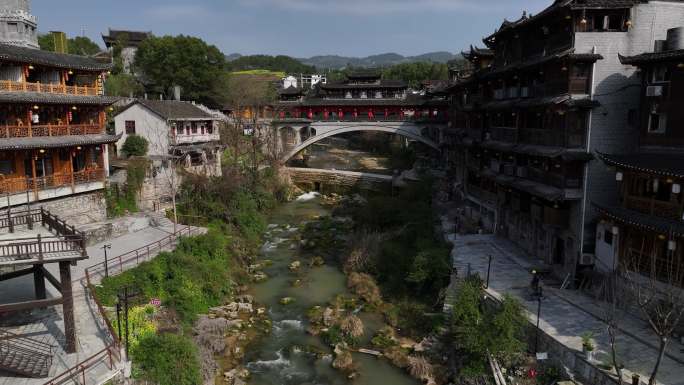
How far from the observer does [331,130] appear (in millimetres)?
67125

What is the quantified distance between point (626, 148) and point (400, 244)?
15.0 metres

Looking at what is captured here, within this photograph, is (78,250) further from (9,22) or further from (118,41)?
(118,41)

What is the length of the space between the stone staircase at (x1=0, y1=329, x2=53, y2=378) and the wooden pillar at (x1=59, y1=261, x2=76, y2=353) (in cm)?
72

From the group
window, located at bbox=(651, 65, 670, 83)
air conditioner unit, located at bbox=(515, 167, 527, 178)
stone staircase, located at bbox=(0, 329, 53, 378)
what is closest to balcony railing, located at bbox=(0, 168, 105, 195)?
stone staircase, located at bbox=(0, 329, 53, 378)

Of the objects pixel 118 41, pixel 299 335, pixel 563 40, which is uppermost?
pixel 118 41

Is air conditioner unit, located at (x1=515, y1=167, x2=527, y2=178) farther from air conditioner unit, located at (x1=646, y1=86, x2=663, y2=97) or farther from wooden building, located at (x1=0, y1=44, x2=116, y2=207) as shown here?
wooden building, located at (x1=0, y1=44, x2=116, y2=207)

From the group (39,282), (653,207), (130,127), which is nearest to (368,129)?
(130,127)

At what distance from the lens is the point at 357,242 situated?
34375 millimetres

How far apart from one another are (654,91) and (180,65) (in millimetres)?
65318

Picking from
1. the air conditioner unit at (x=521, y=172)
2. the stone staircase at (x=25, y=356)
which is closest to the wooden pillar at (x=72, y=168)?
the stone staircase at (x=25, y=356)

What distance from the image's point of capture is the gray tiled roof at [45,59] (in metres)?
27.2

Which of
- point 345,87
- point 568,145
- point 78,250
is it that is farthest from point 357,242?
point 345,87

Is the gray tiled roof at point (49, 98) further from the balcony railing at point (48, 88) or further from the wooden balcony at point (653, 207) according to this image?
the wooden balcony at point (653, 207)

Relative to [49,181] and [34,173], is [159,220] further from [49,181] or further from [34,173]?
[34,173]
